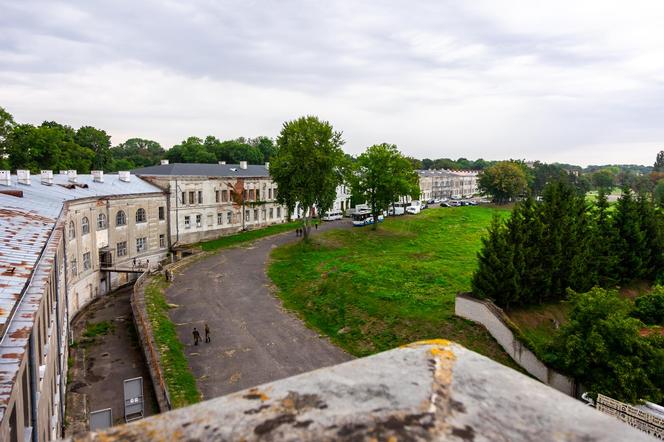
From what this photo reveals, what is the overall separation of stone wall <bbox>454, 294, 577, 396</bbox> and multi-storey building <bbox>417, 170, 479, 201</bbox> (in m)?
87.2

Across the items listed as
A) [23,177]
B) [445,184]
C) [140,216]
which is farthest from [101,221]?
[445,184]

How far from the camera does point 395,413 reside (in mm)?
3043

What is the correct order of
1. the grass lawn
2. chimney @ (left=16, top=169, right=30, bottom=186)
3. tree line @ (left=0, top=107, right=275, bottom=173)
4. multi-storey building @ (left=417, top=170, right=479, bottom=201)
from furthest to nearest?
1. multi-storey building @ (left=417, top=170, right=479, bottom=201)
2. tree line @ (left=0, top=107, right=275, bottom=173)
3. chimney @ (left=16, top=169, right=30, bottom=186)
4. the grass lawn

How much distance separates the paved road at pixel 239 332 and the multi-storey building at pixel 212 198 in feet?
38.4

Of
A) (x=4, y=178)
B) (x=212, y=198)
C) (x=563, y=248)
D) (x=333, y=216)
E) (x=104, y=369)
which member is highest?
(x=4, y=178)

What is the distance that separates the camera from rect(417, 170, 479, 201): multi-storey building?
120938 mm

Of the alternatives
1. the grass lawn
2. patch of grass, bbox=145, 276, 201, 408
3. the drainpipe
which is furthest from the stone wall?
the drainpipe

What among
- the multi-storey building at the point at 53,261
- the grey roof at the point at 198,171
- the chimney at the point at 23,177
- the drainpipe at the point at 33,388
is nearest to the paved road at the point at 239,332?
the multi-storey building at the point at 53,261

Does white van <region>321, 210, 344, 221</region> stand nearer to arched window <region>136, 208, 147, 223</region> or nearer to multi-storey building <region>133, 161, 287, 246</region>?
multi-storey building <region>133, 161, 287, 246</region>

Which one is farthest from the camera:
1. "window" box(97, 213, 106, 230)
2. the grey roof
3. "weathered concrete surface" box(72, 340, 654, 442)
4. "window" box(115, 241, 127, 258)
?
the grey roof

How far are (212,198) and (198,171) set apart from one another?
372 cm

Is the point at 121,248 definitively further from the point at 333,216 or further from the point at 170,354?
the point at 333,216

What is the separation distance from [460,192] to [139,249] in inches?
4502

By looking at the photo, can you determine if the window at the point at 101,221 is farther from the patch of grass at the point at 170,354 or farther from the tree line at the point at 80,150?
the tree line at the point at 80,150
